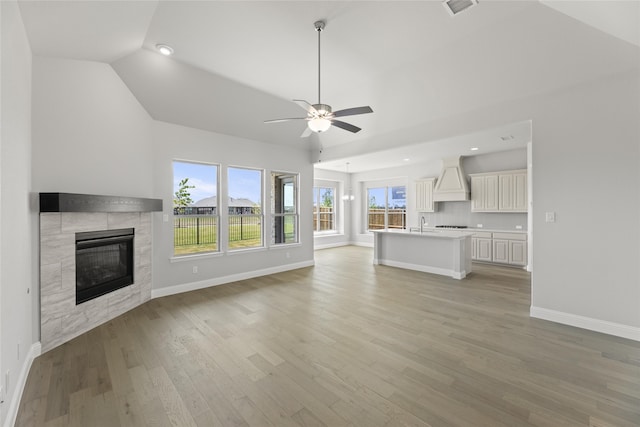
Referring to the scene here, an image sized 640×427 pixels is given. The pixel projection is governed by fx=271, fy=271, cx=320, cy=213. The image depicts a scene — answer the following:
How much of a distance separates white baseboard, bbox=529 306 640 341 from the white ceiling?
2821 mm

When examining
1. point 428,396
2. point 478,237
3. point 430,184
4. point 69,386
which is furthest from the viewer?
point 430,184

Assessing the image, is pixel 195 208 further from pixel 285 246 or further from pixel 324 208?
pixel 324 208

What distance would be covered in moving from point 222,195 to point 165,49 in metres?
2.53

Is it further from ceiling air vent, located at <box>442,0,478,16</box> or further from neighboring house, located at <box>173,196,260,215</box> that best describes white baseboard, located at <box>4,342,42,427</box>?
ceiling air vent, located at <box>442,0,478,16</box>

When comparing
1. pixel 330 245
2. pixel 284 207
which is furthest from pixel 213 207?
pixel 330 245

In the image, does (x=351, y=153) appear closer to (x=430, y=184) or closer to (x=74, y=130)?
(x=430, y=184)

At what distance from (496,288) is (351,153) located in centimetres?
380

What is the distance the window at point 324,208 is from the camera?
10289 mm

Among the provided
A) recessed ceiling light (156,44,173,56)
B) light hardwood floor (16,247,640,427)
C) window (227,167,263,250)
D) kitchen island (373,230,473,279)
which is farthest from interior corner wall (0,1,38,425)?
kitchen island (373,230,473,279)

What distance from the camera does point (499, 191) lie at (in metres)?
6.80

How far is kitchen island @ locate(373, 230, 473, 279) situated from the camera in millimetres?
5590

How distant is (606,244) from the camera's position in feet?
10.2

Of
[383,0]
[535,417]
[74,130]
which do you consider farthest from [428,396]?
[74,130]

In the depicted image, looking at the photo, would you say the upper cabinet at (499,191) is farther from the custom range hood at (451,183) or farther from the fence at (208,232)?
the fence at (208,232)
